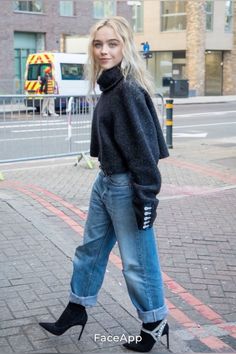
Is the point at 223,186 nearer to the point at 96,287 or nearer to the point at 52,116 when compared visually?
the point at 52,116

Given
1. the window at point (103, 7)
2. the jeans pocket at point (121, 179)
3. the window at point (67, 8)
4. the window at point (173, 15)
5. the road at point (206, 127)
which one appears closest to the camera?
the jeans pocket at point (121, 179)

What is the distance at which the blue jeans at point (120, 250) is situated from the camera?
10.5 feet

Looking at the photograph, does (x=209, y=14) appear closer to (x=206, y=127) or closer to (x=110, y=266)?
(x=206, y=127)

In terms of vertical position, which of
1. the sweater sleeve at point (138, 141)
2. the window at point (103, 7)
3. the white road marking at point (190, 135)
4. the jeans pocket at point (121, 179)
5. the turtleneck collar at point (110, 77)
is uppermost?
the window at point (103, 7)

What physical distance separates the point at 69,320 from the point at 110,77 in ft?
4.85

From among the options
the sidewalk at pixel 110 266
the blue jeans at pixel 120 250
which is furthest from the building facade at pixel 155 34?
the blue jeans at pixel 120 250

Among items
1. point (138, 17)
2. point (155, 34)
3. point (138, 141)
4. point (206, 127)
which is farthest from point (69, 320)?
point (138, 17)

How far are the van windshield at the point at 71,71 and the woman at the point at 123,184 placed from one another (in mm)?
23132

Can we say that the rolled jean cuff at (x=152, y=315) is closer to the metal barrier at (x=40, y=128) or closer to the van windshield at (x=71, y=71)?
the metal barrier at (x=40, y=128)

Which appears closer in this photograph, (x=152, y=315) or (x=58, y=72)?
(x=152, y=315)

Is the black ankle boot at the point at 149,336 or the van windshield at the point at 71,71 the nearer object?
the black ankle boot at the point at 149,336

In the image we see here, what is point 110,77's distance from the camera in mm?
3113

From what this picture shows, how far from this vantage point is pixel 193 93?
38.3m

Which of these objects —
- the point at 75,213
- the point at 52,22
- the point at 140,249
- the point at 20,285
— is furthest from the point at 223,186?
the point at 52,22
